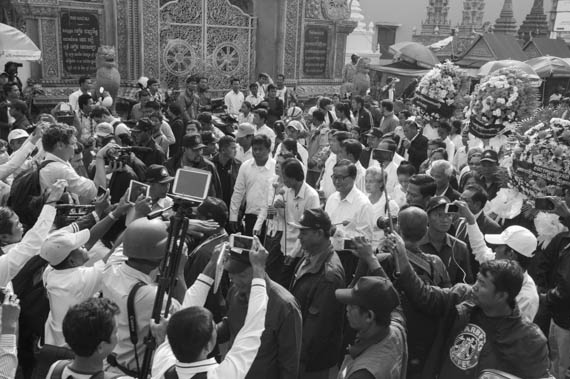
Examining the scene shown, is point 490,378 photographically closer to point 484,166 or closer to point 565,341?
point 565,341

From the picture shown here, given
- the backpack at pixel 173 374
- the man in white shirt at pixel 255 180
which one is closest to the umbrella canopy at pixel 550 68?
the man in white shirt at pixel 255 180

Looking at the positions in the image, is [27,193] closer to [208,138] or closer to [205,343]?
[208,138]

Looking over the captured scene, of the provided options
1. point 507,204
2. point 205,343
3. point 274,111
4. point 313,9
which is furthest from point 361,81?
point 205,343

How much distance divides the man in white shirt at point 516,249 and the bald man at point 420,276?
482 mm

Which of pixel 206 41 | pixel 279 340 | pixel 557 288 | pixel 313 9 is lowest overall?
pixel 557 288

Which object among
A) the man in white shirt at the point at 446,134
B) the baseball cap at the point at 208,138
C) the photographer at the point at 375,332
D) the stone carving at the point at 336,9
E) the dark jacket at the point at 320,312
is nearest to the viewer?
the photographer at the point at 375,332

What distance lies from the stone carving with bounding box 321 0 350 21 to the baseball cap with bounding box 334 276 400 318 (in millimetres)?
14235

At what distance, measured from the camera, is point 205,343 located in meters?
2.51

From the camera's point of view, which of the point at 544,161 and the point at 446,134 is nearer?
the point at 544,161

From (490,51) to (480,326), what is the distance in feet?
58.8

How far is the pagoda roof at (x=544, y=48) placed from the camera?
20.9m

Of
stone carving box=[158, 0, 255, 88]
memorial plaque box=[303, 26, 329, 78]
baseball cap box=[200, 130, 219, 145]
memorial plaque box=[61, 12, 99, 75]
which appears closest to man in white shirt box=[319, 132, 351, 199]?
baseball cap box=[200, 130, 219, 145]

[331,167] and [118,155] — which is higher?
[118,155]

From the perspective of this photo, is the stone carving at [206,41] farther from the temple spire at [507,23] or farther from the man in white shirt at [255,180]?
the temple spire at [507,23]
